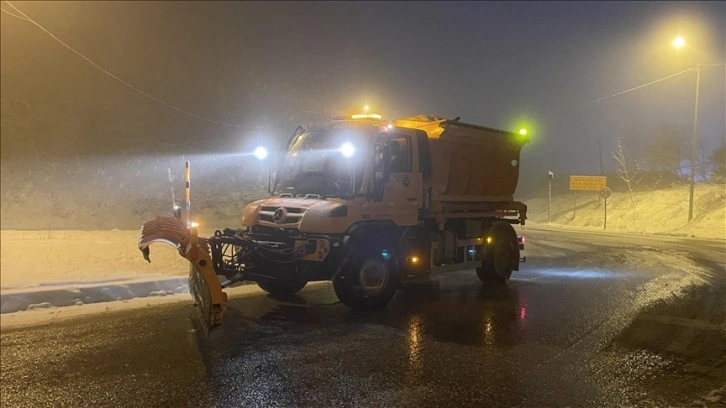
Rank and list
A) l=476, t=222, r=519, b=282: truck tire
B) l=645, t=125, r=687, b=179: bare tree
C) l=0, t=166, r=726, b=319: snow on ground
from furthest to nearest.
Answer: l=645, t=125, r=687, b=179: bare tree → l=476, t=222, r=519, b=282: truck tire → l=0, t=166, r=726, b=319: snow on ground

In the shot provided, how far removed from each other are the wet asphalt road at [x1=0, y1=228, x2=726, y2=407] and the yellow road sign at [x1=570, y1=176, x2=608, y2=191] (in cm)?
3759

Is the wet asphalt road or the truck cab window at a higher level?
the truck cab window

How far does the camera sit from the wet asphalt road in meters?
4.69

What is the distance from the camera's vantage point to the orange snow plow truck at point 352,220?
7.80 m

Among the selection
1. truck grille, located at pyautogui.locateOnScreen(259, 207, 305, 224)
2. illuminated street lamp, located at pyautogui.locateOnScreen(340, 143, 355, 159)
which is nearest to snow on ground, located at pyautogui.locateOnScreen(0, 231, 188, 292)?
truck grille, located at pyautogui.locateOnScreen(259, 207, 305, 224)

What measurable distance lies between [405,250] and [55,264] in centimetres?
631

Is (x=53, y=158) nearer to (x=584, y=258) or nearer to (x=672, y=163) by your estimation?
(x=584, y=258)

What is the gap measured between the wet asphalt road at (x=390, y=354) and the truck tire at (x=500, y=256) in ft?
5.22

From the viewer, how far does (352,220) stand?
26.5 ft

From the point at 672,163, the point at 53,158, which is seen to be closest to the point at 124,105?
the point at 53,158

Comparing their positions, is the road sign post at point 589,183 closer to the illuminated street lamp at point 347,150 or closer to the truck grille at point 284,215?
the illuminated street lamp at point 347,150

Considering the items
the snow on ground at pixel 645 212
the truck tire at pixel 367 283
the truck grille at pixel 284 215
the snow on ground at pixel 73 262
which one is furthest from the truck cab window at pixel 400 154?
the snow on ground at pixel 645 212

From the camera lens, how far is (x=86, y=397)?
4.58m

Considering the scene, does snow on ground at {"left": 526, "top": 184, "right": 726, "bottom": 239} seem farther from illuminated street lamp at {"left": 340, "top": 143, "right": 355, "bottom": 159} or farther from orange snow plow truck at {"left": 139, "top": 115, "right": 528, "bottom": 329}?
illuminated street lamp at {"left": 340, "top": 143, "right": 355, "bottom": 159}
